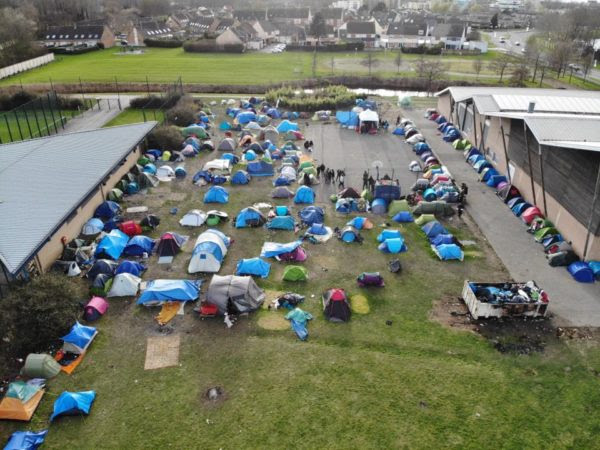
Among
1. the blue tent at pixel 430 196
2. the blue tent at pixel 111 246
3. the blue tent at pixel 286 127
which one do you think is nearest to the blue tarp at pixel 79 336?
the blue tent at pixel 111 246

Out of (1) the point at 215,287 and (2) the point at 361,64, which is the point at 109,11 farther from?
(1) the point at 215,287

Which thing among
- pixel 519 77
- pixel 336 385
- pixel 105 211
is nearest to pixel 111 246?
pixel 105 211

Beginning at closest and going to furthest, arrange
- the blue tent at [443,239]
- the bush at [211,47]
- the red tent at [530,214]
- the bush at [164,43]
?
the blue tent at [443,239] < the red tent at [530,214] < the bush at [211,47] < the bush at [164,43]

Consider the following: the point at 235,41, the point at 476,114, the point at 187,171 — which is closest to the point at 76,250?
the point at 187,171

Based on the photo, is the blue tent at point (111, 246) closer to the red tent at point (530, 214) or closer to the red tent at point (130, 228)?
the red tent at point (130, 228)

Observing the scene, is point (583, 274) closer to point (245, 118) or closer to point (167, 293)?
point (167, 293)

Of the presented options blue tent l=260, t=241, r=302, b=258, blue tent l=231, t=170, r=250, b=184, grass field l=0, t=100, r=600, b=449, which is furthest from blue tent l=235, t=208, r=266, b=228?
blue tent l=231, t=170, r=250, b=184

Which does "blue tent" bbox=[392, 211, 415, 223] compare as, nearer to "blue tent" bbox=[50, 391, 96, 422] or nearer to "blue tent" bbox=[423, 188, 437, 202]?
"blue tent" bbox=[423, 188, 437, 202]
